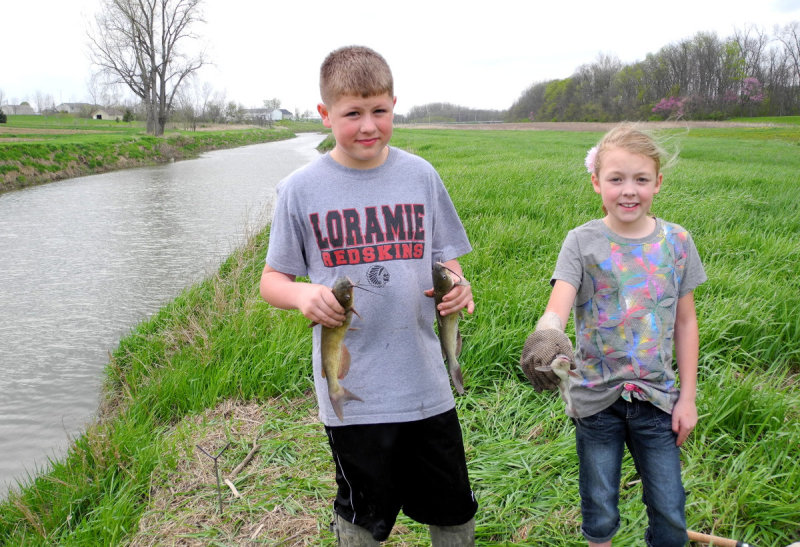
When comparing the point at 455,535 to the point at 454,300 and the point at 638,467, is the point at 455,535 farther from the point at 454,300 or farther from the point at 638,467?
the point at 454,300

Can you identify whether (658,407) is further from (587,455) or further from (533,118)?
(533,118)

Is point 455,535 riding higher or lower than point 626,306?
lower

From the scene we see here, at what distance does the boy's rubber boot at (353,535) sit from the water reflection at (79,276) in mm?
3163

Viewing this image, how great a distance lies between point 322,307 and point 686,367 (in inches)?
54.0

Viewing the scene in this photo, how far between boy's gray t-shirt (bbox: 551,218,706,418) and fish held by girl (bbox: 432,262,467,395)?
1.37 feet

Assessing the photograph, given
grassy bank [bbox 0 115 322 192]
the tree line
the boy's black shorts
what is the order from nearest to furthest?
the boy's black shorts, grassy bank [bbox 0 115 322 192], the tree line

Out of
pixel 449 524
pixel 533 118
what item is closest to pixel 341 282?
pixel 449 524

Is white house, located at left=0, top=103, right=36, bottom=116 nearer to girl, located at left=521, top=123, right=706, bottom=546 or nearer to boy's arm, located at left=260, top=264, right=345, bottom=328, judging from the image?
boy's arm, located at left=260, top=264, right=345, bottom=328

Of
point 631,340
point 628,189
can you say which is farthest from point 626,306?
point 628,189

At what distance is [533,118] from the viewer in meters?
107

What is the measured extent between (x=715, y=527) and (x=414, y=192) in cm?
195

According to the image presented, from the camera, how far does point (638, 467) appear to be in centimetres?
206

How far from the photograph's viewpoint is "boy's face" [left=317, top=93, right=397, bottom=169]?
1.88m

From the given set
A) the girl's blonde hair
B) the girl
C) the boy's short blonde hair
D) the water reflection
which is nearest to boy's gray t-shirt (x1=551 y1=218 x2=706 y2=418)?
the girl
